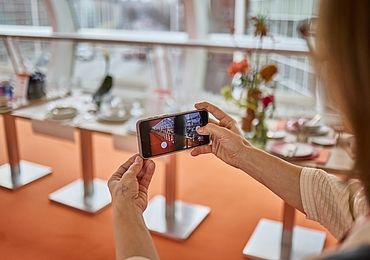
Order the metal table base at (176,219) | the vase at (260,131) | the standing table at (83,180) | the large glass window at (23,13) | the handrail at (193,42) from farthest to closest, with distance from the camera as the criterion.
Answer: the large glass window at (23,13) < the handrail at (193,42) < the standing table at (83,180) < the metal table base at (176,219) < the vase at (260,131)

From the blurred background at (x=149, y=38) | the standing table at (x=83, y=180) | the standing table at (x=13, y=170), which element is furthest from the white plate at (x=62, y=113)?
the blurred background at (x=149, y=38)

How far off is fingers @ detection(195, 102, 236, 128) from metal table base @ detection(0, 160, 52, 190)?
2022mm

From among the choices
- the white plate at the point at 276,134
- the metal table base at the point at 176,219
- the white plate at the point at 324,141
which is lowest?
the metal table base at the point at 176,219

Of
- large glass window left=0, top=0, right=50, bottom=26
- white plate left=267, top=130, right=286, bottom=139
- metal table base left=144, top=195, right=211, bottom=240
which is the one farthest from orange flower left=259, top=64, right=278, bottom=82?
large glass window left=0, top=0, right=50, bottom=26

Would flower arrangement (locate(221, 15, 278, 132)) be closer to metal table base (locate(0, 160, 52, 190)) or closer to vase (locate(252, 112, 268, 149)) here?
vase (locate(252, 112, 268, 149))

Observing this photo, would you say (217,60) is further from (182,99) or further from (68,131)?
(68,131)

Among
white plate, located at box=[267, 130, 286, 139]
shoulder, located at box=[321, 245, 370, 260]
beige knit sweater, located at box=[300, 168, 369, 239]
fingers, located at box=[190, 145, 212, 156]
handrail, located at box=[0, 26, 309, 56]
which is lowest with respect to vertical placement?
white plate, located at box=[267, 130, 286, 139]

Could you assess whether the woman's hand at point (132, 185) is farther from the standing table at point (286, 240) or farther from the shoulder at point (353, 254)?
the standing table at point (286, 240)

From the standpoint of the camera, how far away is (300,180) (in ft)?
4.10

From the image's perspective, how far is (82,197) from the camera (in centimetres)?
283

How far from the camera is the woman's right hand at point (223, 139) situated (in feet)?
4.45

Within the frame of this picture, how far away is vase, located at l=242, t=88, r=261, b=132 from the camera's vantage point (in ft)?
7.36

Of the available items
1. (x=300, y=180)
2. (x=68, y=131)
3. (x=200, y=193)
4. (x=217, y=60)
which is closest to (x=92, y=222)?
(x=68, y=131)

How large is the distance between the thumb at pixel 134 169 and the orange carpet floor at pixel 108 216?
119 centimetres
